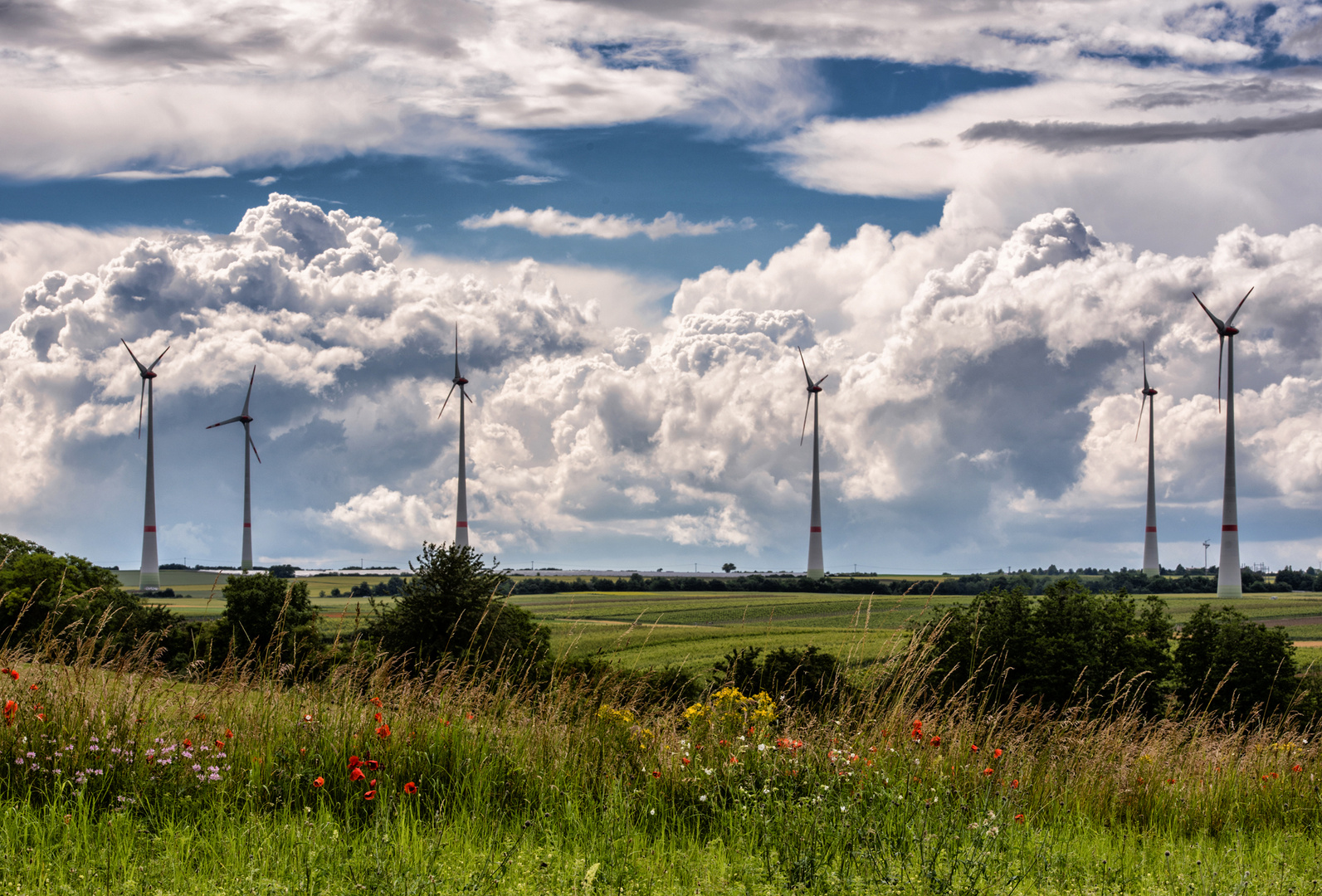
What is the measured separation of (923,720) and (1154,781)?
263 cm

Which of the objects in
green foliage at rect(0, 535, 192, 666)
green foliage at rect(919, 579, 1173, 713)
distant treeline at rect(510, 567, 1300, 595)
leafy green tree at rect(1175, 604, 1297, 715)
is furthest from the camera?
distant treeline at rect(510, 567, 1300, 595)

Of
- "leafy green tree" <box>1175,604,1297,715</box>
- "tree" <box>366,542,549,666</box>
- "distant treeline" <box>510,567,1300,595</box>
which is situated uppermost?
"tree" <box>366,542,549,666</box>

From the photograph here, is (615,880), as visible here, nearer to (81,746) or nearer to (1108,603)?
(81,746)

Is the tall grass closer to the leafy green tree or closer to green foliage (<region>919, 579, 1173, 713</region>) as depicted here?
green foliage (<region>919, 579, 1173, 713</region>)

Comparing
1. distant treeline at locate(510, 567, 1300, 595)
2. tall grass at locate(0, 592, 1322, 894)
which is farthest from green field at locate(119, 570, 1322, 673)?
distant treeline at locate(510, 567, 1300, 595)

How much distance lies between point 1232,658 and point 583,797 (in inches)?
1980

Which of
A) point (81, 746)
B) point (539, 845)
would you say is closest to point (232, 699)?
point (81, 746)

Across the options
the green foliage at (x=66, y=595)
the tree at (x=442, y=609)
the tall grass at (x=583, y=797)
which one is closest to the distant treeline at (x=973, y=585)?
the green foliage at (x=66, y=595)

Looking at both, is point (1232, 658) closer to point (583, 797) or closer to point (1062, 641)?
point (1062, 641)

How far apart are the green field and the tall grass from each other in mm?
1742

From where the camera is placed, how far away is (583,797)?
29.6 feet

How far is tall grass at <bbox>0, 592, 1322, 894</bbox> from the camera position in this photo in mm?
7164

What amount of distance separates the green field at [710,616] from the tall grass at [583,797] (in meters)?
1.74

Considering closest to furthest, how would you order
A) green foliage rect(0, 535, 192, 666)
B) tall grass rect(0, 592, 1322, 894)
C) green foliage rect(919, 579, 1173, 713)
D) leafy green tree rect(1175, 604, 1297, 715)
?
tall grass rect(0, 592, 1322, 894) < green foliage rect(0, 535, 192, 666) < green foliage rect(919, 579, 1173, 713) < leafy green tree rect(1175, 604, 1297, 715)
